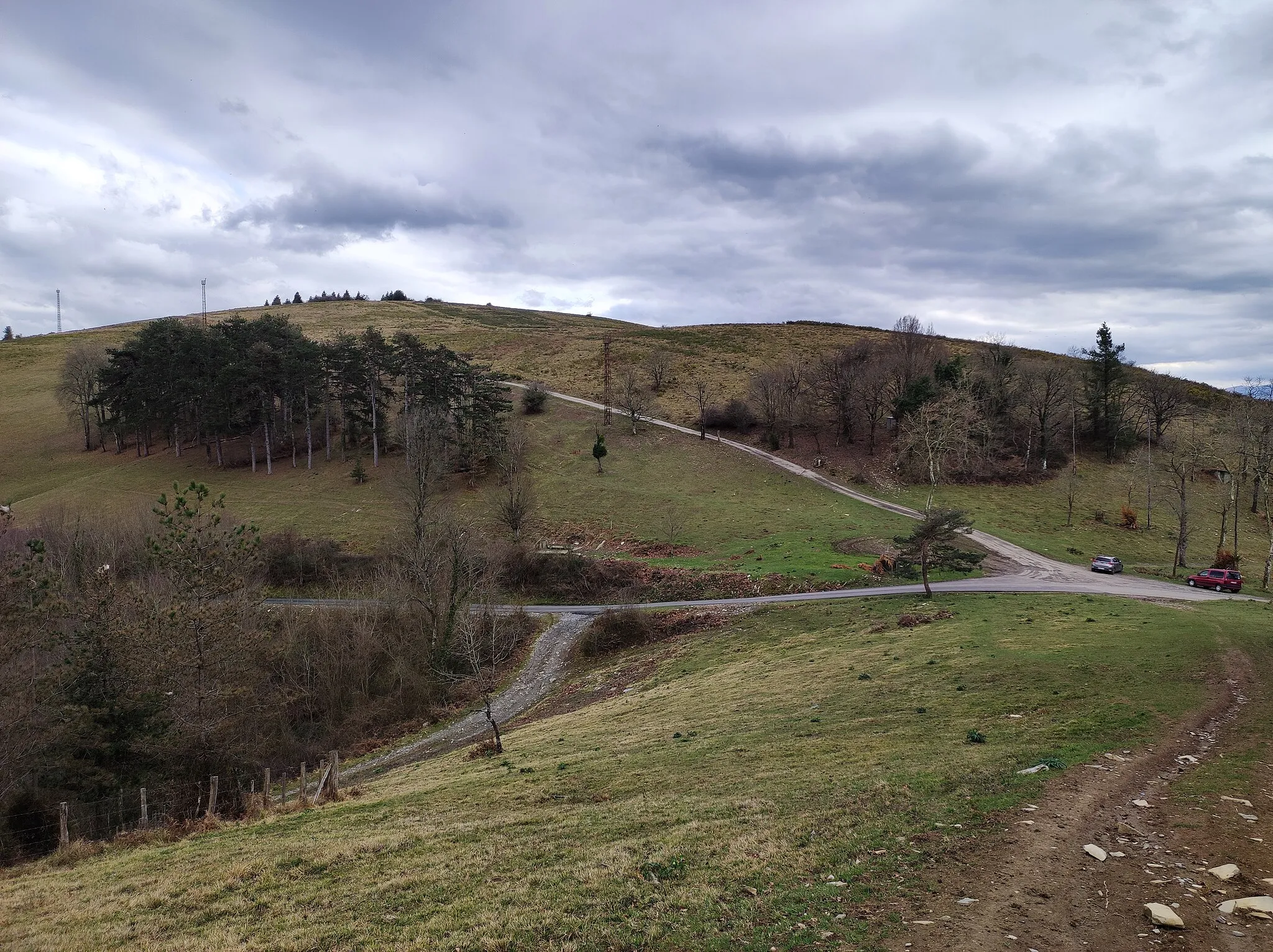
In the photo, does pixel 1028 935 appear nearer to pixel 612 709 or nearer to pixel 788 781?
pixel 788 781

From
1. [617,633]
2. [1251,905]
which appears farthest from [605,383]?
[1251,905]

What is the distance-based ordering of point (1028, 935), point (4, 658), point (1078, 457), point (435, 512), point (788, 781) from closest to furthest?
point (1028, 935) → point (788, 781) → point (4, 658) → point (435, 512) → point (1078, 457)

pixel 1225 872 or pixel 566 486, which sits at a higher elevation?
pixel 1225 872

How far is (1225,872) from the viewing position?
891cm

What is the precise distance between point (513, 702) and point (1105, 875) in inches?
1180

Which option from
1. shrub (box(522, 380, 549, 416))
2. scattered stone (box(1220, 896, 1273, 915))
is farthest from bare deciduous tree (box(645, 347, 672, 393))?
scattered stone (box(1220, 896, 1273, 915))

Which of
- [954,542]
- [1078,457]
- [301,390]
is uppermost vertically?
[301,390]

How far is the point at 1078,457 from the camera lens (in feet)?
262

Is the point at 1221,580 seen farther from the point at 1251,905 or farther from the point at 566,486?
the point at 566,486

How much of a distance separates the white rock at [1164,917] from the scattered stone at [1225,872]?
1.36 metres

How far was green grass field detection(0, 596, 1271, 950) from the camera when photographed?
30.9ft

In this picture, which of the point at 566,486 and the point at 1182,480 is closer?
the point at 1182,480

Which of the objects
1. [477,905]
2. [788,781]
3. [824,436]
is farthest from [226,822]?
[824,436]

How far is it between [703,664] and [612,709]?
630cm
